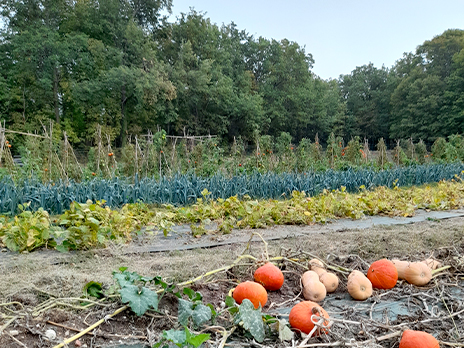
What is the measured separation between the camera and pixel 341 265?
249cm

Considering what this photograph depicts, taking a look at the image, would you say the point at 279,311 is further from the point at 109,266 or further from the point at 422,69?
the point at 422,69

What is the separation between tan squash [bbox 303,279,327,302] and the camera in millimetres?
2033

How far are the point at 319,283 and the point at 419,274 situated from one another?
0.73 metres

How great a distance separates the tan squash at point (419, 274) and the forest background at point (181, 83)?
983cm

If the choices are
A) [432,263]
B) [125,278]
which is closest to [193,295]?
[125,278]

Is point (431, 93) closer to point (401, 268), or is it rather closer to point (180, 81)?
point (180, 81)

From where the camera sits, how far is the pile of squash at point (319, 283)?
163 centimetres

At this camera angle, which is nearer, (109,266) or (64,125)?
(109,266)

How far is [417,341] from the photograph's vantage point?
143cm

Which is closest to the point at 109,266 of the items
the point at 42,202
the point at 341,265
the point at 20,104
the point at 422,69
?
the point at 341,265

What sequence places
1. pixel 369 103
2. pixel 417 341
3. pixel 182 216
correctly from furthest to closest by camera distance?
pixel 369 103, pixel 182 216, pixel 417 341

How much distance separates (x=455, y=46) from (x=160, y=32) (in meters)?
29.8

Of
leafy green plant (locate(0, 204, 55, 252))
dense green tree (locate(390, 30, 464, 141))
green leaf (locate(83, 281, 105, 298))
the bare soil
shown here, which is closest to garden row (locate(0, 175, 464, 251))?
leafy green plant (locate(0, 204, 55, 252))

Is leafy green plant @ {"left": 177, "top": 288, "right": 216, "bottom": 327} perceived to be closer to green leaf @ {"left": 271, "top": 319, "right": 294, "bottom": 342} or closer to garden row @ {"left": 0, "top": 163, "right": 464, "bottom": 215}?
green leaf @ {"left": 271, "top": 319, "right": 294, "bottom": 342}
